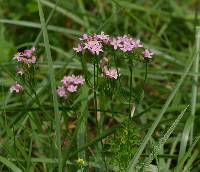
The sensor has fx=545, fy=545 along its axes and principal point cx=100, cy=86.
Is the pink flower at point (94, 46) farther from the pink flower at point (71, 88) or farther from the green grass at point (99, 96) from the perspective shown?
the pink flower at point (71, 88)

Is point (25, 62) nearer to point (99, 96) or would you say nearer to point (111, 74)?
point (111, 74)

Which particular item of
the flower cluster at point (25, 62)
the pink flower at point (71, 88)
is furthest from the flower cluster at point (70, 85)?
the flower cluster at point (25, 62)

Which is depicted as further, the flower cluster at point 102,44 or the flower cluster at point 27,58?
the flower cluster at point 27,58

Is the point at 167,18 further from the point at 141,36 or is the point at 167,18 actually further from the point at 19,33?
→ the point at 19,33

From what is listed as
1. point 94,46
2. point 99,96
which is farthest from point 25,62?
point 99,96

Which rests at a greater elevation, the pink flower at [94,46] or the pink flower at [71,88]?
the pink flower at [94,46]

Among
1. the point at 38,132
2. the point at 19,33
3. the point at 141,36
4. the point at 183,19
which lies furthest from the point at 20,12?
the point at 38,132

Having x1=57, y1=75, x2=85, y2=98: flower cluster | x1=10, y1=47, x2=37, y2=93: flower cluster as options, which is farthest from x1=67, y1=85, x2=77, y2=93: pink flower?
x1=10, y1=47, x2=37, y2=93: flower cluster

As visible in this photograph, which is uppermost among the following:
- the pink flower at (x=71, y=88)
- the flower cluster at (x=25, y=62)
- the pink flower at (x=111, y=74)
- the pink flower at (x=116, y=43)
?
the pink flower at (x=116, y=43)

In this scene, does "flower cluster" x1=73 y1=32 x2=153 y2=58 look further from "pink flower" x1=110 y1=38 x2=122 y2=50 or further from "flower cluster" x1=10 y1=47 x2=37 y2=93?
"flower cluster" x1=10 y1=47 x2=37 y2=93
